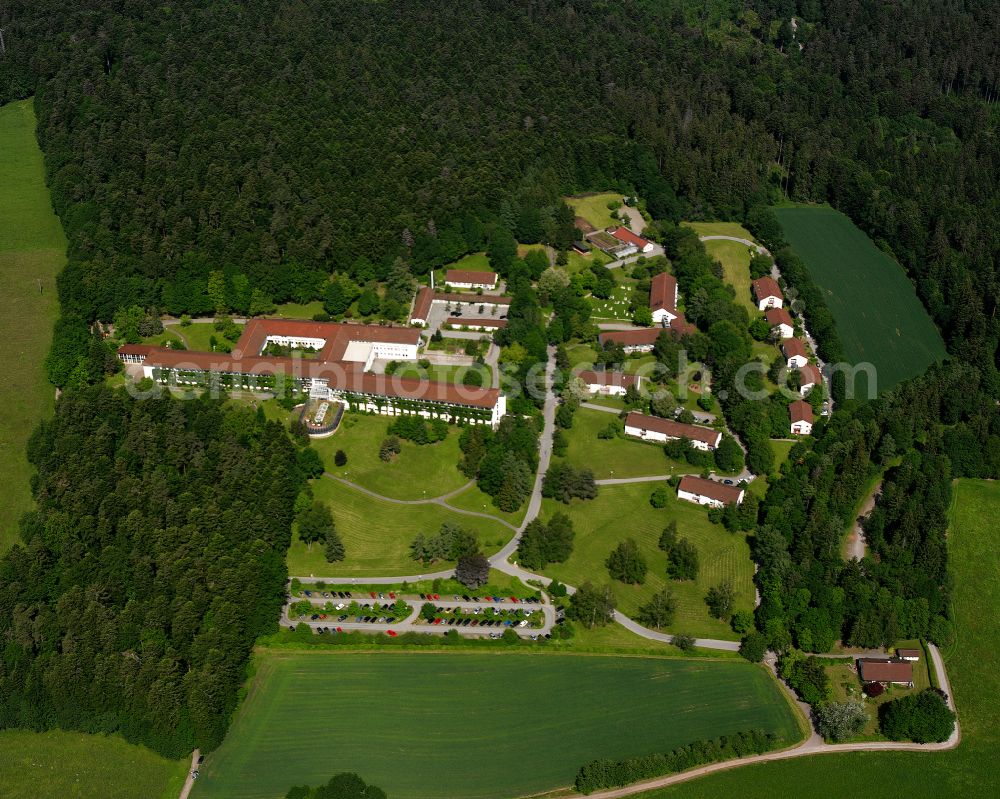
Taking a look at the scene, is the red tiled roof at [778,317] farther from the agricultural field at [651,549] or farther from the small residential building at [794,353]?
the agricultural field at [651,549]

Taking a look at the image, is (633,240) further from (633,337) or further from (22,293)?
(22,293)

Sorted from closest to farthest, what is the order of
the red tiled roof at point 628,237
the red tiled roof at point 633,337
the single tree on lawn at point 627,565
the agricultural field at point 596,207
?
the single tree on lawn at point 627,565, the red tiled roof at point 633,337, the red tiled roof at point 628,237, the agricultural field at point 596,207

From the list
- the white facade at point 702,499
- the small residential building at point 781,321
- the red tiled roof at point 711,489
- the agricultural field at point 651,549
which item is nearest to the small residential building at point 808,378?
the small residential building at point 781,321

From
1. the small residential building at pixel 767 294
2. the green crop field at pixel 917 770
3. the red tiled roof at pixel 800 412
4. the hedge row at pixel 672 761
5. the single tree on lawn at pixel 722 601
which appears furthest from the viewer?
the small residential building at pixel 767 294

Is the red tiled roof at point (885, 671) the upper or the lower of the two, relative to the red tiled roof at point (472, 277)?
lower

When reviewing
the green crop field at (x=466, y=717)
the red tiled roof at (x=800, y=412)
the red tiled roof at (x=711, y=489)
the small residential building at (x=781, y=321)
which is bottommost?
the green crop field at (x=466, y=717)

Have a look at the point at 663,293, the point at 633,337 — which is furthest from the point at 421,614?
the point at 663,293
